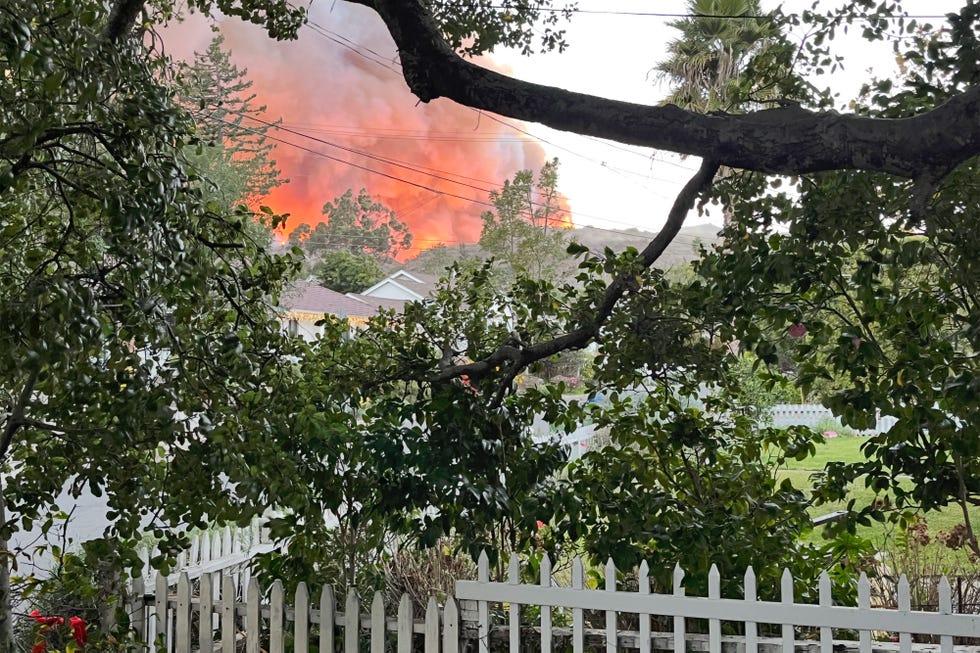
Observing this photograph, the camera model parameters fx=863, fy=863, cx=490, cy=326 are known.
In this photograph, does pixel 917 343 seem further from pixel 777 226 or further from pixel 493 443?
pixel 493 443

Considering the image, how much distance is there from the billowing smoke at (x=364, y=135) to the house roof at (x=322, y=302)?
356 inches

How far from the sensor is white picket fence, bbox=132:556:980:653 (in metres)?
2.30

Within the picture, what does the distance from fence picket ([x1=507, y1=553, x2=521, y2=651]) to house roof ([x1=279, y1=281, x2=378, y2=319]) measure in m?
12.9

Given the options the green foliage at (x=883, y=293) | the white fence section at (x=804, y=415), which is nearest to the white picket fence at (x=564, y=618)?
the green foliage at (x=883, y=293)

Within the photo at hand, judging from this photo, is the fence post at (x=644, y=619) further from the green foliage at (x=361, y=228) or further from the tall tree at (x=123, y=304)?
the green foliage at (x=361, y=228)

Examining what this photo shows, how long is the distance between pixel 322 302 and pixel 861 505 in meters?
11.6

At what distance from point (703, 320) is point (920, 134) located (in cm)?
88

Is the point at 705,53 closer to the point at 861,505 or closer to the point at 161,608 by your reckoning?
the point at 861,505

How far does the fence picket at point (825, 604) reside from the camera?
90.3 inches

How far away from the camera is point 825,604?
7.59ft

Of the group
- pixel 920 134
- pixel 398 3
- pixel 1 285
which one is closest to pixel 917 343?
pixel 920 134

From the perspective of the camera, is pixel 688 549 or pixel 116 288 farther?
pixel 688 549

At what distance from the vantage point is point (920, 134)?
1781 mm

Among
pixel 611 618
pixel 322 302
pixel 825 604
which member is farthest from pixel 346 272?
pixel 825 604
